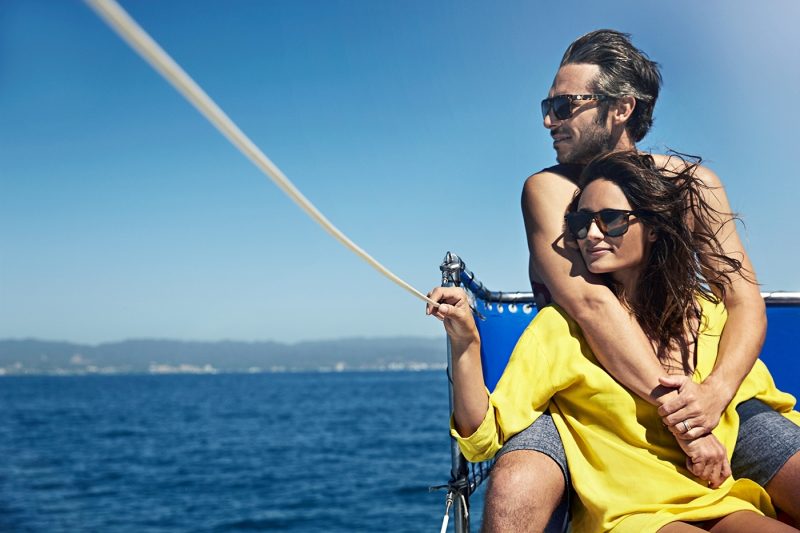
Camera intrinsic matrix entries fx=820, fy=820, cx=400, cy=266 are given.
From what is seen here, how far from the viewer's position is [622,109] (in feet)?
9.27

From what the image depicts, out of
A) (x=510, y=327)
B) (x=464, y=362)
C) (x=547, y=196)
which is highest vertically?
(x=547, y=196)

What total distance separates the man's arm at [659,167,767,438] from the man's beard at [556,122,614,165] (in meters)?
0.34

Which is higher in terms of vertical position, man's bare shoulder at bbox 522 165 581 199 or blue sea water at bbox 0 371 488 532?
man's bare shoulder at bbox 522 165 581 199

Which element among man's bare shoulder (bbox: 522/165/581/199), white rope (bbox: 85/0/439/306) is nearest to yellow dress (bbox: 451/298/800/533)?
man's bare shoulder (bbox: 522/165/581/199)

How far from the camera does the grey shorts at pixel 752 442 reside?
2268mm

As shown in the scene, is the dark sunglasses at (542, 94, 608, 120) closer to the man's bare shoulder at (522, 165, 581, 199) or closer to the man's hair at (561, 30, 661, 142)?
the man's hair at (561, 30, 661, 142)

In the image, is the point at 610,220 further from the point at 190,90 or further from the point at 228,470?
the point at 228,470

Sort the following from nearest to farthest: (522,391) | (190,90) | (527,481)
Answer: (190,90)
(527,481)
(522,391)

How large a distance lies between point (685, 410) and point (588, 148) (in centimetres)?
100

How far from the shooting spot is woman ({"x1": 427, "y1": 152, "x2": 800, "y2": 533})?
2.19m

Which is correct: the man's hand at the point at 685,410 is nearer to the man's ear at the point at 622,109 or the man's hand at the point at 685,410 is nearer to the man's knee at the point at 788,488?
the man's knee at the point at 788,488

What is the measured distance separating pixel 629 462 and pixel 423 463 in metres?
32.8

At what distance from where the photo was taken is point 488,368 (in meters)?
3.41

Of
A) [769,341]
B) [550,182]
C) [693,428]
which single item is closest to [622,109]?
[550,182]
